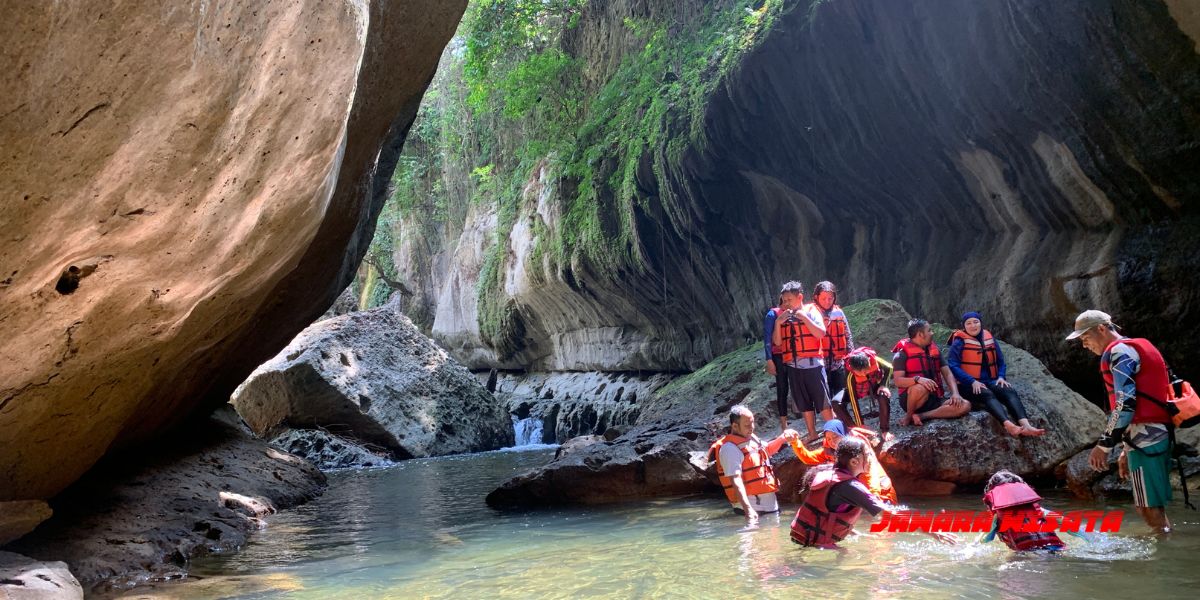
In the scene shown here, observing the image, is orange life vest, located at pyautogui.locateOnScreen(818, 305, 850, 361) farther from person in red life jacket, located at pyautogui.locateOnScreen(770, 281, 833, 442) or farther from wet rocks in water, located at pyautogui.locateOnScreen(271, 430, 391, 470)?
wet rocks in water, located at pyautogui.locateOnScreen(271, 430, 391, 470)

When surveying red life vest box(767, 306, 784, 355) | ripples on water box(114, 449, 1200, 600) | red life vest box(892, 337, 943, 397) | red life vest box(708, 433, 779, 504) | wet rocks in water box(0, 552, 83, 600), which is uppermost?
red life vest box(767, 306, 784, 355)

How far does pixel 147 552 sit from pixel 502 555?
102 inches

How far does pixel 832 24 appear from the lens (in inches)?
445

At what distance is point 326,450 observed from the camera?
15.0m

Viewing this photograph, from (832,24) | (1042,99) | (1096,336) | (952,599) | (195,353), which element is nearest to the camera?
(952,599)

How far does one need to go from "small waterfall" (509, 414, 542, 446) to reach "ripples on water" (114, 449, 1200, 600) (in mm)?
10565

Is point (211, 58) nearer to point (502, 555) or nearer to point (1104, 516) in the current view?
point (502, 555)

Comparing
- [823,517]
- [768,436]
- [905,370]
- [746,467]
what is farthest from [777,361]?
[823,517]

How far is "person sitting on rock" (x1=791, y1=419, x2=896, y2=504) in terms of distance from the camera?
6.02 m

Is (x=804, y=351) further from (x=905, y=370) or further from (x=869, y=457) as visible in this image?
(x=869, y=457)

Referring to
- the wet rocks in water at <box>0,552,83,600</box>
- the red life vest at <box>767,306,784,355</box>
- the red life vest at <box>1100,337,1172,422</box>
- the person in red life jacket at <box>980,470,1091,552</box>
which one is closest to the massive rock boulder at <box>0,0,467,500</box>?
Result: the wet rocks in water at <box>0,552,83,600</box>

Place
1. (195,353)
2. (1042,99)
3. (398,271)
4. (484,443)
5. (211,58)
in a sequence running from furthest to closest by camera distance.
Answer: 1. (398,271)
2. (484,443)
3. (1042,99)
4. (195,353)
5. (211,58)

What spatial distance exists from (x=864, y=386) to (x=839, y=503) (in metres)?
2.80

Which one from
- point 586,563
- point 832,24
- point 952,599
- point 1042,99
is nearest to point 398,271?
point 832,24
